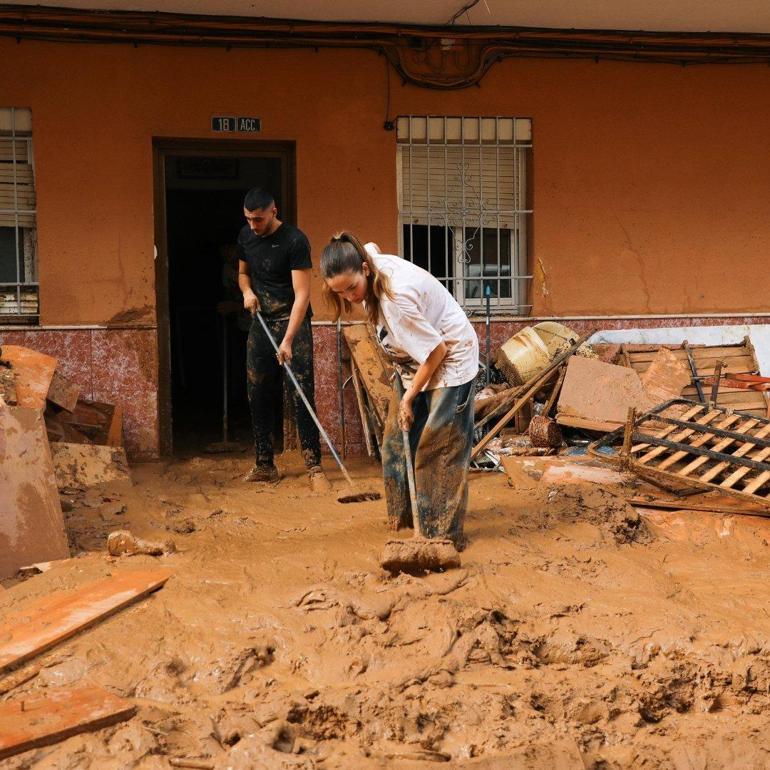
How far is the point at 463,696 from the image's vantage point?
3.92 meters

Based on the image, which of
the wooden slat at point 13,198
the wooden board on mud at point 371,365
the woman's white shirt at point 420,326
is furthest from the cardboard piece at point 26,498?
the wooden slat at point 13,198

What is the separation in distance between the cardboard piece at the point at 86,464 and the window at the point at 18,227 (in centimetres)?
162

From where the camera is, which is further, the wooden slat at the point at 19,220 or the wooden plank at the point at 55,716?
the wooden slat at the point at 19,220

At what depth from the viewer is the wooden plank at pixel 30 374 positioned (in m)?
6.39

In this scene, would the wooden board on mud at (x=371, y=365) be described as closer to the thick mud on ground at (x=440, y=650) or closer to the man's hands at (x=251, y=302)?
the man's hands at (x=251, y=302)

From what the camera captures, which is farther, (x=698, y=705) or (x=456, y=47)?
(x=456, y=47)

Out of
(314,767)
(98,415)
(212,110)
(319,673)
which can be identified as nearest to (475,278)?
(212,110)

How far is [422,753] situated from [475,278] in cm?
572

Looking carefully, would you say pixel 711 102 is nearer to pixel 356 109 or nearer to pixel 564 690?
pixel 356 109

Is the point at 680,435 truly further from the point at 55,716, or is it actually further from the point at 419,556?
the point at 55,716

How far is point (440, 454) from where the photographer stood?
5254 mm

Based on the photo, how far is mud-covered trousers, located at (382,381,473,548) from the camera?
519cm

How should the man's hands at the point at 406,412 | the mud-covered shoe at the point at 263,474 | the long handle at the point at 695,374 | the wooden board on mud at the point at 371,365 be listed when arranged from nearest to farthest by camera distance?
the man's hands at the point at 406,412 < the mud-covered shoe at the point at 263,474 < the wooden board on mud at the point at 371,365 < the long handle at the point at 695,374

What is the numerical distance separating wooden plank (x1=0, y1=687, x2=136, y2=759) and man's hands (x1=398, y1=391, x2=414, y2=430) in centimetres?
195
